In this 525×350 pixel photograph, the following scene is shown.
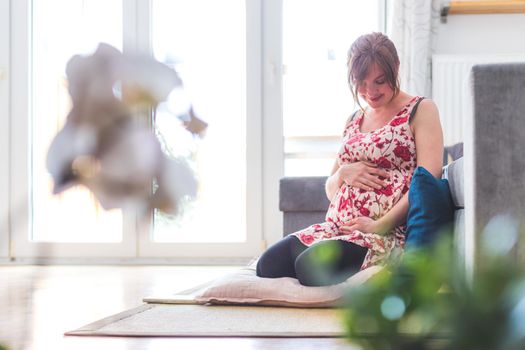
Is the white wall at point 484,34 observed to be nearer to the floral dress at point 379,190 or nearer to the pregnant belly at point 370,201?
the floral dress at point 379,190

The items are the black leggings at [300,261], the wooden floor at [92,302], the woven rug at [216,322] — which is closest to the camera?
the wooden floor at [92,302]

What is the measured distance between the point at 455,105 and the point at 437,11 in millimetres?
519

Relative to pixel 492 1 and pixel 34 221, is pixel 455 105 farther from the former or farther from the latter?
pixel 34 221

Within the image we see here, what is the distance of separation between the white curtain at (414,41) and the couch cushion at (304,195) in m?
1.02

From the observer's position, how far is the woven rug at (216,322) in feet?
6.04

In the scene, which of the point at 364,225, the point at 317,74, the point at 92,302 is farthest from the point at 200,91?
the point at 317,74

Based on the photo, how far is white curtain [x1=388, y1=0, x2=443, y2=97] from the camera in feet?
14.0

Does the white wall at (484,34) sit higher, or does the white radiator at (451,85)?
the white wall at (484,34)

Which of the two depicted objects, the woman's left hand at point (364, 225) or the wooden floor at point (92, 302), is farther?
the woman's left hand at point (364, 225)

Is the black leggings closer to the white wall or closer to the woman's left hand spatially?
the woman's left hand

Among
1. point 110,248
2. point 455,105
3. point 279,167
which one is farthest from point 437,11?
point 110,248

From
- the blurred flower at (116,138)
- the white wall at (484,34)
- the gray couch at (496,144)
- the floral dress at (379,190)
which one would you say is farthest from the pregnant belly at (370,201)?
the white wall at (484,34)

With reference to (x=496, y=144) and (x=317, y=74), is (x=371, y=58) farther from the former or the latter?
(x=317, y=74)

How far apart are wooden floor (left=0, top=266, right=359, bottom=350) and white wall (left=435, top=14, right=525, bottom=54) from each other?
69.0 inches
